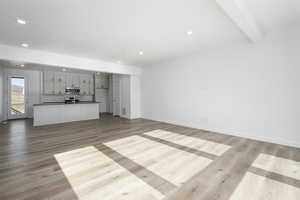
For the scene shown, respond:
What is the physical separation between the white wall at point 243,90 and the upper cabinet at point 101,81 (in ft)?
16.1

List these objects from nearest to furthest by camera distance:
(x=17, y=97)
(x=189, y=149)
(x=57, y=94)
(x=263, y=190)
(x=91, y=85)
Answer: (x=263, y=190) < (x=189, y=149) < (x=17, y=97) < (x=57, y=94) < (x=91, y=85)

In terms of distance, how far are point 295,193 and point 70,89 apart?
879 cm

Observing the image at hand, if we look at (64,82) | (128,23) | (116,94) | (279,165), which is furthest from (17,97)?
(279,165)

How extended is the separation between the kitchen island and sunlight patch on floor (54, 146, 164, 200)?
3847mm

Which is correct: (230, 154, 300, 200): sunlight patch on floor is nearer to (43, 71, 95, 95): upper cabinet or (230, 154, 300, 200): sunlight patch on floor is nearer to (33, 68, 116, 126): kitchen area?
(33, 68, 116, 126): kitchen area

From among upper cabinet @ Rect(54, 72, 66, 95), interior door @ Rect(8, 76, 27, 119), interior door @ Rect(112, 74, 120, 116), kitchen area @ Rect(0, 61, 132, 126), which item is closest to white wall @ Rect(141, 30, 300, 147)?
kitchen area @ Rect(0, 61, 132, 126)

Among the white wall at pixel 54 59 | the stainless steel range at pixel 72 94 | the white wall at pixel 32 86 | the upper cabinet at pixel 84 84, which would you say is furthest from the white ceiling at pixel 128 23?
the white wall at pixel 32 86

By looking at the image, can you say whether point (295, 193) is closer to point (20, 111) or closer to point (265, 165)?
point (265, 165)

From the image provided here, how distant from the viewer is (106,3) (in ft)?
6.85

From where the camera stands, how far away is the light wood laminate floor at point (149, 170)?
62.7 inches

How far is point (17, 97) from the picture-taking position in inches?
266

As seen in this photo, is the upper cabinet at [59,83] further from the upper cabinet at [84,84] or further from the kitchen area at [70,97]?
the upper cabinet at [84,84]

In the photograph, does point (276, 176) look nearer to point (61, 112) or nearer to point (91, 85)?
point (61, 112)

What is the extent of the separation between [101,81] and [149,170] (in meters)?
7.68
